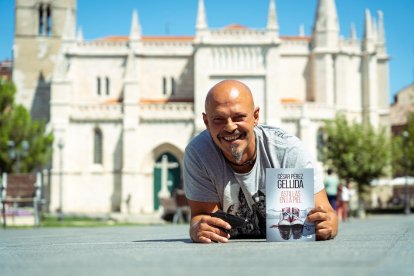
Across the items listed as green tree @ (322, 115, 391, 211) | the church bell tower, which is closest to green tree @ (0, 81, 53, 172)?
the church bell tower

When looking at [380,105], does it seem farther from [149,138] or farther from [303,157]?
[303,157]

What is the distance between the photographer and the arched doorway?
42281mm

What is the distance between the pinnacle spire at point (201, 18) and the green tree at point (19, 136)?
10.6 m

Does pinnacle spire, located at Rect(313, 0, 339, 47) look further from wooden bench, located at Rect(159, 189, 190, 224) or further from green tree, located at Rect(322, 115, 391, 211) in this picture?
wooden bench, located at Rect(159, 189, 190, 224)

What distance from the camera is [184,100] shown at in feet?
145

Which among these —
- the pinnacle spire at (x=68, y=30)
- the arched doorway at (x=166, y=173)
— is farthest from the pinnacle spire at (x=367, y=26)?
the pinnacle spire at (x=68, y=30)

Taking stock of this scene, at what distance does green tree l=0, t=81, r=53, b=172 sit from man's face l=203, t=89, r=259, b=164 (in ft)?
125

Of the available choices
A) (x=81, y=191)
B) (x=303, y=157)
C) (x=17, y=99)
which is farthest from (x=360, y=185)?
(x=303, y=157)

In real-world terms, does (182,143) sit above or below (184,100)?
below

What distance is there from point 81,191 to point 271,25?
571 inches

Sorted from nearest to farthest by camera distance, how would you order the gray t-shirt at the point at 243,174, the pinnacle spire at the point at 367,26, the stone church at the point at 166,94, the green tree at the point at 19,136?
the gray t-shirt at the point at 243,174 → the stone church at the point at 166,94 → the green tree at the point at 19,136 → the pinnacle spire at the point at 367,26

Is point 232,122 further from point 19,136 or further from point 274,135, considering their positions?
point 19,136

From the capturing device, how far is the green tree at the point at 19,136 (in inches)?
1679

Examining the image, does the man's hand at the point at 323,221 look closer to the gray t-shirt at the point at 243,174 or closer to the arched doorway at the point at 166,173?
the gray t-shirt at the point at 243,174
